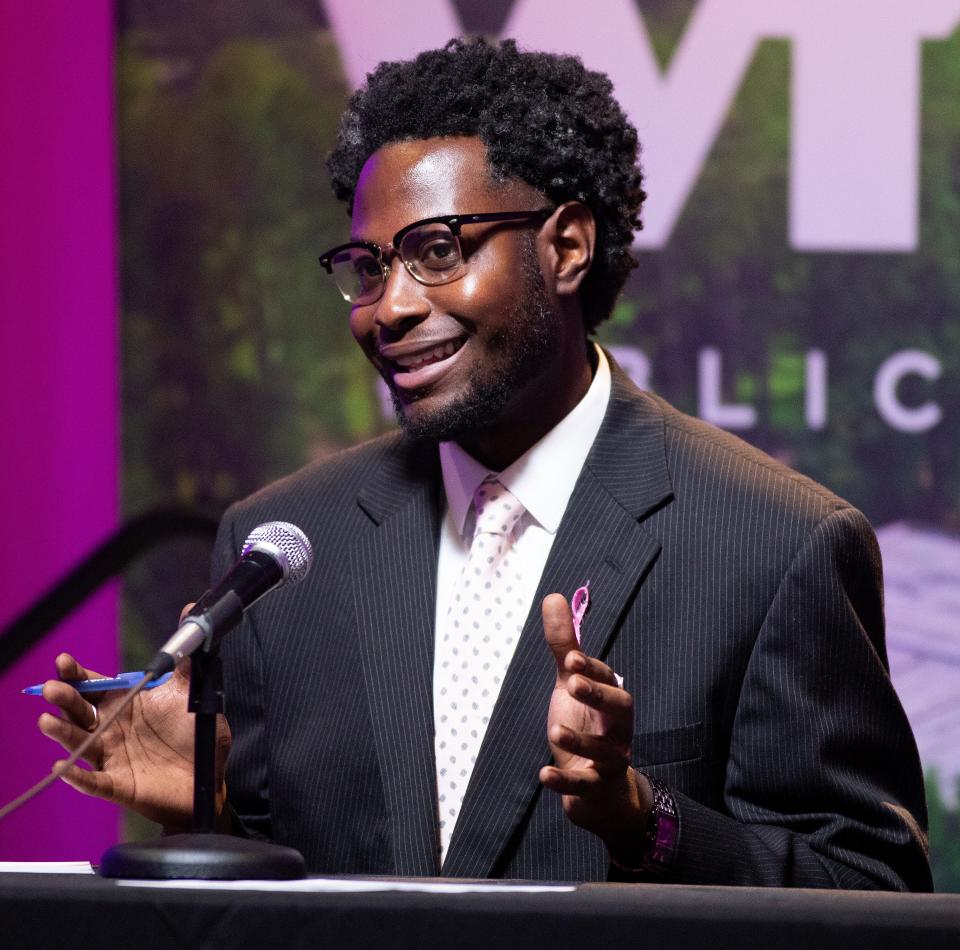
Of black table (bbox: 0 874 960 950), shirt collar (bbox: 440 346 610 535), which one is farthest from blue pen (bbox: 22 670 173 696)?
shirt collar (bbox: 440 346 610 535)

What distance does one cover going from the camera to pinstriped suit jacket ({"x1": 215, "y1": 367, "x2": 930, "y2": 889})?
81.7 inches

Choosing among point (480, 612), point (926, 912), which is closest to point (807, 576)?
point (480, 612)

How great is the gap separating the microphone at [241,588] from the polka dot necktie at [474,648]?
567 millimetres

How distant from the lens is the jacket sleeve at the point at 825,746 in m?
2.03

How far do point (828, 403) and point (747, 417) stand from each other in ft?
0.73

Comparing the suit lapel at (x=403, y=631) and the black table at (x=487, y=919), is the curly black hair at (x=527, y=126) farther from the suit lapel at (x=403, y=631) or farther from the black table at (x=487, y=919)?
the black table at (x=487, y=919)

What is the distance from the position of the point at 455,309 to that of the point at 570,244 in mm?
284

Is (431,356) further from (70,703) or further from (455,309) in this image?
(70,703)

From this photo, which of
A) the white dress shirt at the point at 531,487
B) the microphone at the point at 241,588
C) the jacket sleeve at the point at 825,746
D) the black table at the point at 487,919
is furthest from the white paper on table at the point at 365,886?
→ the white dress shirt at the point at 531,487

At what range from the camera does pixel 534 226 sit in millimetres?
2344

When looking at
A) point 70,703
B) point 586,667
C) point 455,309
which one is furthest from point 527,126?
point 70,703

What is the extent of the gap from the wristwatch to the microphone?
53cm

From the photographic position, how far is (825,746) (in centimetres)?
206

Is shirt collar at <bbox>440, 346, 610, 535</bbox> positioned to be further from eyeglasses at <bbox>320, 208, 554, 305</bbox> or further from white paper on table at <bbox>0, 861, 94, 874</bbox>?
white paper on table at <bbox>0, 861, 94, 874</bbox>
